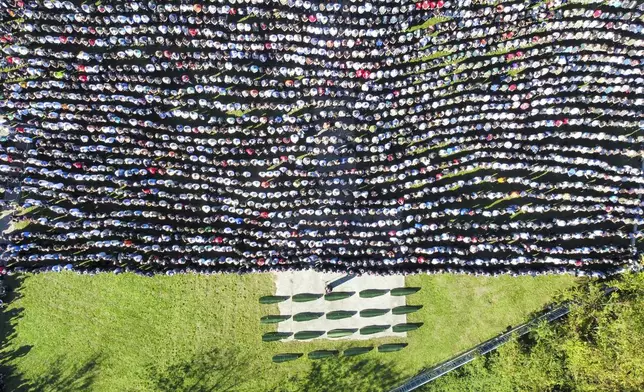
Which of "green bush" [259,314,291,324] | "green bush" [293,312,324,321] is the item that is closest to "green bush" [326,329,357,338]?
"green bush" [293,312,324,321]

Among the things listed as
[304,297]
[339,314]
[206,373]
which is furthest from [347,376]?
[206,373]

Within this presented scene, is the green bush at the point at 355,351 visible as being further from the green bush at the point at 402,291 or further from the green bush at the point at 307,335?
the green bush at the point at 402,291

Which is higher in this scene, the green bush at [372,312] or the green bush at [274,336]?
the green bush at [372,312]

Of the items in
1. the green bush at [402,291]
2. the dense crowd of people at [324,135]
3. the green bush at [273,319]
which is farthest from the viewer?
the green bush at [402,291]

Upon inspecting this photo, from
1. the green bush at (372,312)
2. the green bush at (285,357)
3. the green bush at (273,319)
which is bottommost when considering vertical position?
the green bush at (285,357)

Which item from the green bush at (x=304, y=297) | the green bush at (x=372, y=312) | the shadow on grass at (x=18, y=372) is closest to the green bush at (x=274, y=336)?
A: the green bush at (x=304, y=297)

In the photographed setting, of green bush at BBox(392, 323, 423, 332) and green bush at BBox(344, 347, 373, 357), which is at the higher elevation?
green bush at BBox(392, 323, 423, 332)

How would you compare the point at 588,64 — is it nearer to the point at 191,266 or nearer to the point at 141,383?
the point at 191,266

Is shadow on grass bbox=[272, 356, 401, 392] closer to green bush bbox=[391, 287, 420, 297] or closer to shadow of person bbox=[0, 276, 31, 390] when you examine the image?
green bush bbox=[391, 287, 420, 297]
